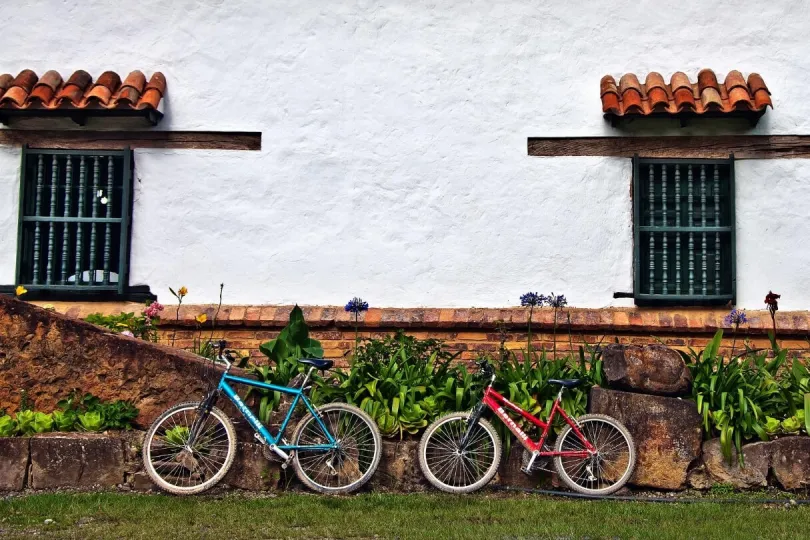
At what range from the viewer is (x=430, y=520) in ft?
19.4

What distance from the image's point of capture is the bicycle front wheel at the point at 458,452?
6699mm

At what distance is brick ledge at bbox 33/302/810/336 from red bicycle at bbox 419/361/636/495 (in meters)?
2.00

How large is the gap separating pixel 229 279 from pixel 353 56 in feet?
7.48

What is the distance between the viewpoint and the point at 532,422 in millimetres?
6863

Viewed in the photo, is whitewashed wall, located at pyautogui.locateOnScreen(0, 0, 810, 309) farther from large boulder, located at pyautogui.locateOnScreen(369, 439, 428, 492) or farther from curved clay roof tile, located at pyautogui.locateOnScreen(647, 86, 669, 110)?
large boulder, located at pyautogui.locateOnScreen(369, 439, 428, 492)

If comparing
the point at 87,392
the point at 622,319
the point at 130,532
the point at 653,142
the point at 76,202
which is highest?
the point at 653,142

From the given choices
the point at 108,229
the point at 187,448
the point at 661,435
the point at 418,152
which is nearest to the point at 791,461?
the point at 661,435

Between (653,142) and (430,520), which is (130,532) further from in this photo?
(653,142)

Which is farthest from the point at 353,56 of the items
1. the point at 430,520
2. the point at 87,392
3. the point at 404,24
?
the point at 430,520

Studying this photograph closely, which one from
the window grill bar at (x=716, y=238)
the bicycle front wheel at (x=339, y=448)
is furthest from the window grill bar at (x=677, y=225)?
the bicycle front wheel at (x=339, y=448)

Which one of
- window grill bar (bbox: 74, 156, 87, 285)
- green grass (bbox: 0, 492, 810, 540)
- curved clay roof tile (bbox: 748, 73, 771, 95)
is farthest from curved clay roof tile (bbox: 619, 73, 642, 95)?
window grill bar (bbox: 74, 156, 87, 285)

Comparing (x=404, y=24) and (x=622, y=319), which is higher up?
(x=404, y=24)

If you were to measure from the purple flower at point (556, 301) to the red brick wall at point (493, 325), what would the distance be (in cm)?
24

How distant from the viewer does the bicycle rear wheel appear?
6.59 m
